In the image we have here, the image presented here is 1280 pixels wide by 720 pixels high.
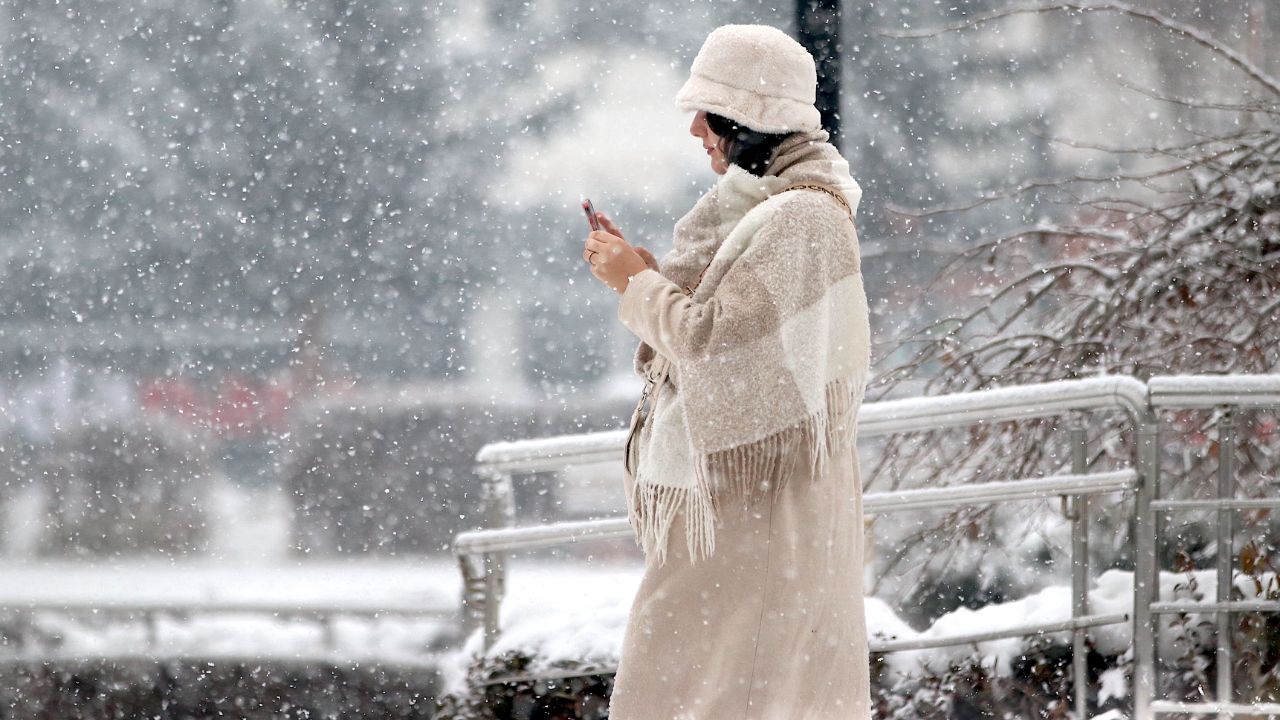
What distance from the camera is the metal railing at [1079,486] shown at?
130 inches

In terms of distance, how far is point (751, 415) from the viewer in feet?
6.50

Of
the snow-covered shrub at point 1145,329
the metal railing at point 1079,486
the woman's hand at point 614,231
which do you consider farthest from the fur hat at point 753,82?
the snow-covered shrub at point 1145,329

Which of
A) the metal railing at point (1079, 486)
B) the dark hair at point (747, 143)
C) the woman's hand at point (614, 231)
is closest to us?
the dark hair at point (747, 143)

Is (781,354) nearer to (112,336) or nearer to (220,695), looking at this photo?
(220,695)

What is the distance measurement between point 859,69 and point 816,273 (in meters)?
11.7

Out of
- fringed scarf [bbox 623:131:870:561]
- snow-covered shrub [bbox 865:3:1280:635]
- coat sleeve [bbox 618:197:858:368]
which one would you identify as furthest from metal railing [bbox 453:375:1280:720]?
coat sleeve [bbox 618:197:858:368]

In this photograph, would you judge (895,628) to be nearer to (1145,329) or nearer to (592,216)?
(1145,329)

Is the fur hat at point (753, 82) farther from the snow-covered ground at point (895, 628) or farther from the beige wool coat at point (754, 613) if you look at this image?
the snow-covered ground at point (895, 628)

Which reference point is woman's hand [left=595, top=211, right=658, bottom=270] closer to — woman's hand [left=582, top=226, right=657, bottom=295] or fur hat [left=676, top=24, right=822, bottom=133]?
woman's hand [left=582, top=226, right=657, bottom=295]

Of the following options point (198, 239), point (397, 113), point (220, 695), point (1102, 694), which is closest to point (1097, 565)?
point (1102, 694)

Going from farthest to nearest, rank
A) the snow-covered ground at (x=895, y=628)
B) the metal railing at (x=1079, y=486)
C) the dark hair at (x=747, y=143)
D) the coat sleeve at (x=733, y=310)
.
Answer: the snow-covered ground at (x=895, y=628), the metal railing at (x=1079, y=486), the dark hair at (x=747, y=143), the coat sleeve at (x=733, y=310)

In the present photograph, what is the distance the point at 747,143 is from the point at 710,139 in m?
0.06

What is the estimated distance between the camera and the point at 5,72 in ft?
51.2

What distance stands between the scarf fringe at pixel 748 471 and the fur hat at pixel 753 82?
0.42 metres
